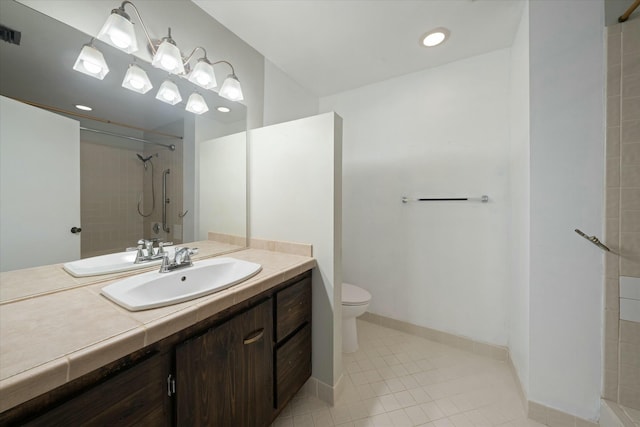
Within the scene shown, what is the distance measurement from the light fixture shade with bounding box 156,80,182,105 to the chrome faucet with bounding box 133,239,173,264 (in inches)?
29.8

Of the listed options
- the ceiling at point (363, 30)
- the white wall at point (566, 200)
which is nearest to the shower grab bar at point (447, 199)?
the white wall at point (566, 200)

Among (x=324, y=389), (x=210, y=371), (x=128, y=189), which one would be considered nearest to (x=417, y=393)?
(x=324, y=389)

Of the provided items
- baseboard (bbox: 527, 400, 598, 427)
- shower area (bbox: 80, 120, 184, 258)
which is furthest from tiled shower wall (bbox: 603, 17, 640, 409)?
shower area (bbox: 80, 120, 184, 258)

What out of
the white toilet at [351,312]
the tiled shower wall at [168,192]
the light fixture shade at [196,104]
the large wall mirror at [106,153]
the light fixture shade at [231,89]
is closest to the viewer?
the large wall mirror at [106,153]

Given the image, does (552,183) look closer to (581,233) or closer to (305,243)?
(581,233)

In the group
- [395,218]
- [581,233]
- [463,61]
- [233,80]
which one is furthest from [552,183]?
[233,80]

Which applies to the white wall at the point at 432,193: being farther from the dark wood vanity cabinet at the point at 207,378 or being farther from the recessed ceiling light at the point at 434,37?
the dark wood vanity cabinet at the point at 207,378

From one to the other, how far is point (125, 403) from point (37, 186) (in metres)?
0.83

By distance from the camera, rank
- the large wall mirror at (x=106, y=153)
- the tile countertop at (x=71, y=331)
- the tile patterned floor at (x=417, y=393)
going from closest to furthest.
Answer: the tile countertop at (x=71, y=331) → the large wall mirror at (x=106, y=153) → the tile patterned floor at (x=417, y=393)

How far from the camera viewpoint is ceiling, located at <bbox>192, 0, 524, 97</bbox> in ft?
4.48

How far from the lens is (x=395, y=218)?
84.1 inches

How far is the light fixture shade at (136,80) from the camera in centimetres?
112

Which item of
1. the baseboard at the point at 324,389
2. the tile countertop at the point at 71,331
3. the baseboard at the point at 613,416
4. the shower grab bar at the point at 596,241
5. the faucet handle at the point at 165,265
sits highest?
the shower grab bar at the point at 596,241

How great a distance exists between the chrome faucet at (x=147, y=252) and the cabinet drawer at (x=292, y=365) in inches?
30.5
